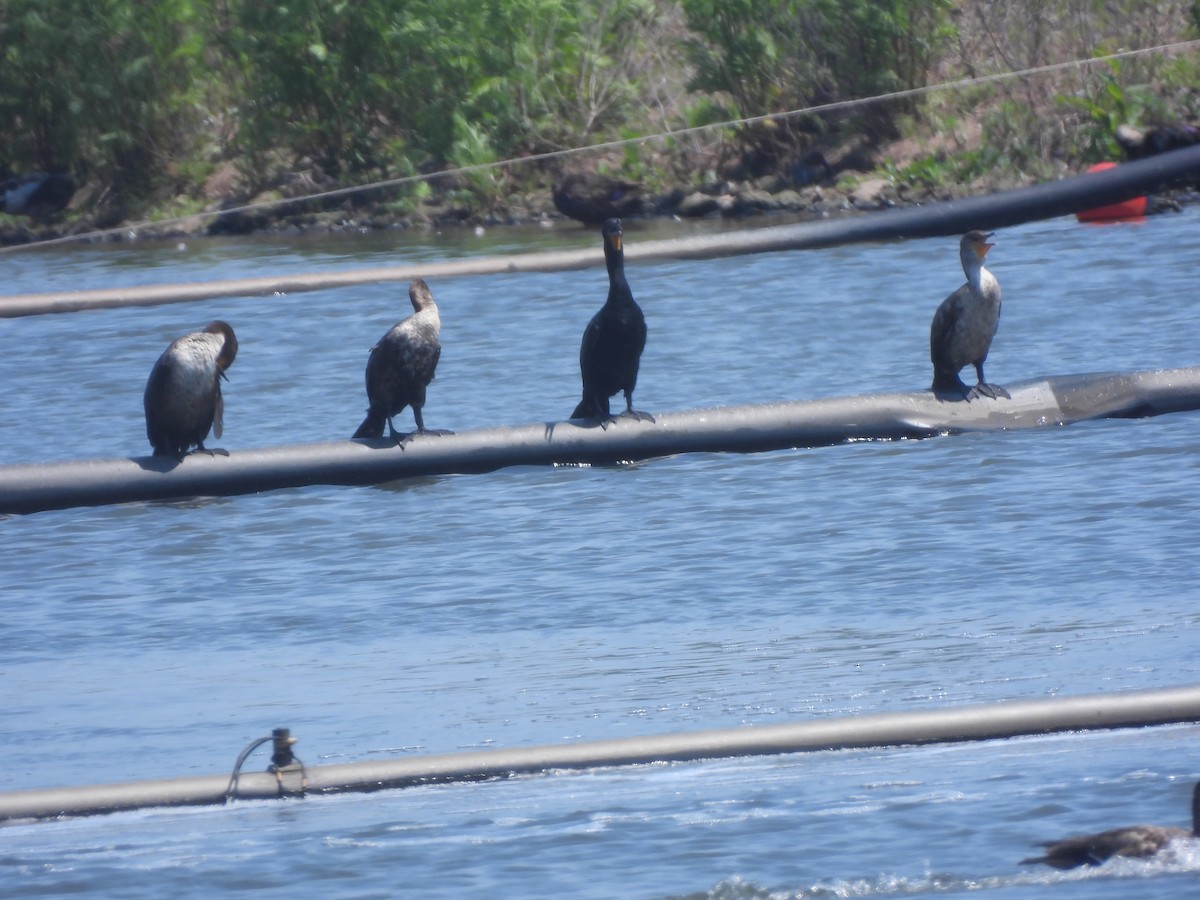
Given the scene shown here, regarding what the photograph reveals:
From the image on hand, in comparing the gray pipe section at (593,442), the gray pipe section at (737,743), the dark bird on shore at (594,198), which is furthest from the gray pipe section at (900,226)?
the dark bird on shore at (594,198)

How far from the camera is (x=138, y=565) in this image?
26.5ft

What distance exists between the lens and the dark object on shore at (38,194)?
30484mm

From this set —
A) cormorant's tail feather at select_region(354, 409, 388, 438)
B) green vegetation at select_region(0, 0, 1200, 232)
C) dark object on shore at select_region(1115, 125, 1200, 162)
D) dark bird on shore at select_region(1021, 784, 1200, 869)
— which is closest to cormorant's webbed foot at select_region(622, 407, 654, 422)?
cormorant's tail feather at select_region(354, 409, 388, 438)

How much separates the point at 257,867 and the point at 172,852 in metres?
0.26

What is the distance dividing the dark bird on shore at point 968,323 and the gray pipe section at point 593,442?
17 centimetres

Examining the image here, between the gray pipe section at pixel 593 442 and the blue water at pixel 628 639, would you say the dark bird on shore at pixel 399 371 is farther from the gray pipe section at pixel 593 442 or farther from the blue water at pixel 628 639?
the blue water at pixel 628 639

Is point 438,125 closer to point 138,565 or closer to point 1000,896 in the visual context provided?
point 138,565

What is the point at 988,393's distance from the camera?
9391 millimetres

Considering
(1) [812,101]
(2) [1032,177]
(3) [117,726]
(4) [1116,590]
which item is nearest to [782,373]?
(4) [1116,590]

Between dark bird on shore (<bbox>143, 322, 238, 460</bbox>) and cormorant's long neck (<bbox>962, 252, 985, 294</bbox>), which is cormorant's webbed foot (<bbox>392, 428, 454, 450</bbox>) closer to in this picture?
dark bird on shore (<bbox>143, 322, 238, 460</bbox>)

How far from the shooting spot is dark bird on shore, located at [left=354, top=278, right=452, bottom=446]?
9.18m

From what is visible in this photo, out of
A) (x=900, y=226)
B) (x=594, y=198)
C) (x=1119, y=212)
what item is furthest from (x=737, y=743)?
(x=594, y=198)

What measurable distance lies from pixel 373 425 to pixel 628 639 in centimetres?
328

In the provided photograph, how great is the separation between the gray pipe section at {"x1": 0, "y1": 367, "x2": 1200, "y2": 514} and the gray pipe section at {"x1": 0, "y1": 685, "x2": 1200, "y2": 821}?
426cm
